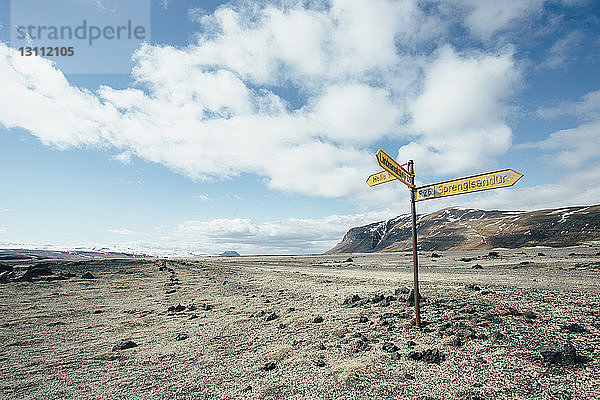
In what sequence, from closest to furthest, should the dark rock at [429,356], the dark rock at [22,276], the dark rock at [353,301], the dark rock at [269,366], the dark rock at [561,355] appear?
the dark rock at [561,355]
the dark rock at [429,356]
the dark rock at [269,366]
the dark rock at [353,301]
the dark rock at [22,276]

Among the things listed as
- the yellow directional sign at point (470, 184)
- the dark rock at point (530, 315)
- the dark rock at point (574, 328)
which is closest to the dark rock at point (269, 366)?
the yellow directional sign at point (470, 184)

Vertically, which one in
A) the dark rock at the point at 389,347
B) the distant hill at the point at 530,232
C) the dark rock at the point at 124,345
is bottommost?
the distant hill at the point at 530,232

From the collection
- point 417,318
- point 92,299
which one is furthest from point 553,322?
point 92,299

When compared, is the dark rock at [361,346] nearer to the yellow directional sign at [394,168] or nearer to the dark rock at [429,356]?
the dark rock at [429,356]

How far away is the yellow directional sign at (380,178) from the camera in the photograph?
10047 mm

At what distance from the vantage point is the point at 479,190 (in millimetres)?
8672

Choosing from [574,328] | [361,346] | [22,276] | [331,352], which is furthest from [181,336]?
[22,276]

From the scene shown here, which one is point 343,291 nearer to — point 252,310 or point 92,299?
point 252,310

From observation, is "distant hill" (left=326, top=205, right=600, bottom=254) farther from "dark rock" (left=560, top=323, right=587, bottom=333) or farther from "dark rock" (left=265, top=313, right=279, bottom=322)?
"dark rock" (left=265, top=313, right=279, bottom=322)

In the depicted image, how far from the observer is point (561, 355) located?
23.7 ft

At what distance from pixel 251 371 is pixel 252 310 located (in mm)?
8202

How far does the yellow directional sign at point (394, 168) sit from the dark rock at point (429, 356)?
5.06m

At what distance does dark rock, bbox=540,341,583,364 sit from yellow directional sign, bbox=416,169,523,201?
4241 mm

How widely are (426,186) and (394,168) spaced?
52.7 inches
